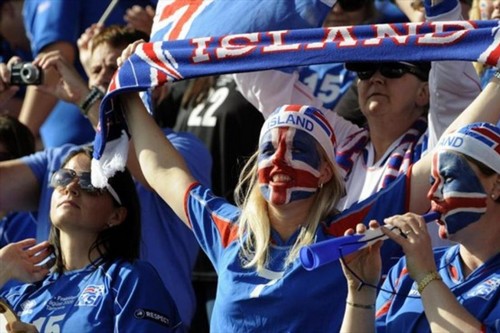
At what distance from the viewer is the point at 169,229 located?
20.7ft

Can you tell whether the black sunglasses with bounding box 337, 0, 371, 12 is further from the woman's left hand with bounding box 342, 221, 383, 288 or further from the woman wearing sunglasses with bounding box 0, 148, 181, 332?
the woman's left hand with bounding box 342, 221, 383, 288

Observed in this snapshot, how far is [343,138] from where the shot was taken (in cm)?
607

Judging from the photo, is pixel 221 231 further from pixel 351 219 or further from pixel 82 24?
pixel 82 24

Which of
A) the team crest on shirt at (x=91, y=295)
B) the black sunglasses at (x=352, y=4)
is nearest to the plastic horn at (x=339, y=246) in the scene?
the team crest on shirt at (x=91, y=295)

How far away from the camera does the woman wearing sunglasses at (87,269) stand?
550 centimetres

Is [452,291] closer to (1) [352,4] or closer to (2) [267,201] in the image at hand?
(2) [267,201]

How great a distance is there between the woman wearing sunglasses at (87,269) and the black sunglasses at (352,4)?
1.97 metres

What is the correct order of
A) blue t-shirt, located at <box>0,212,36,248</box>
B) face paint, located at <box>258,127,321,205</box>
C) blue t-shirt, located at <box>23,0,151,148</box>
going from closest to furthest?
1. face paint, located at <box>258,127,321,205</box>
2. blue t-shirt, located at <box>0,212,36,248</box>
3. blue t-shirt, located at <box>23,0,151,148</box>

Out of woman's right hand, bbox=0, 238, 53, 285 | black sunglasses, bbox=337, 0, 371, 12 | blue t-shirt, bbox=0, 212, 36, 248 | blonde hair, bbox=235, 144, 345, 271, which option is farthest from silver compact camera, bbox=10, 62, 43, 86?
blonde hair, bbox=235, 144, 345, 271

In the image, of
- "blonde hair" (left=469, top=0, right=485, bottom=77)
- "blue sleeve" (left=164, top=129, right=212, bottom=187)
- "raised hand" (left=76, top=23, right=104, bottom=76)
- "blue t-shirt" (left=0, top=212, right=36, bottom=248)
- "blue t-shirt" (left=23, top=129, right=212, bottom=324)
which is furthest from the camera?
"raised hand" (left=76, top=23, right=104, bottom=76)

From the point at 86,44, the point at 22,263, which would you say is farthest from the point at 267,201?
the point at 86,44

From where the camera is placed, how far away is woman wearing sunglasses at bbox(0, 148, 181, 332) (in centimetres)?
550

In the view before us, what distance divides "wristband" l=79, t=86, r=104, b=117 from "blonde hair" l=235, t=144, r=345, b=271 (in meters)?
1.56

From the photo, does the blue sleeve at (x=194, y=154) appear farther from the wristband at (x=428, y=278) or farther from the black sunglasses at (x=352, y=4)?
the wristband at (x=428, y=278)
